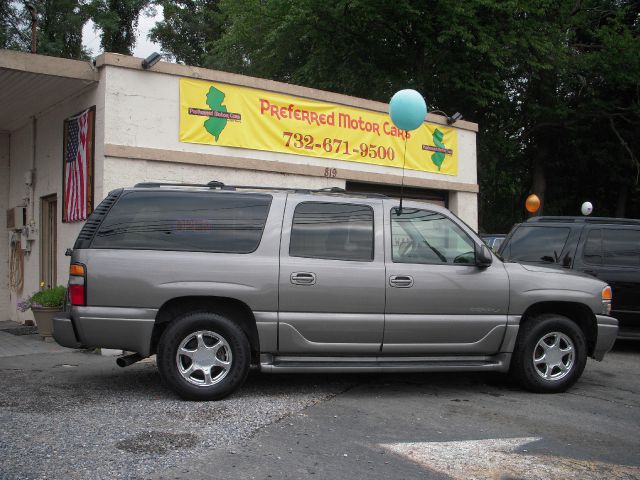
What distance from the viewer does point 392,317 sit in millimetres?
5930

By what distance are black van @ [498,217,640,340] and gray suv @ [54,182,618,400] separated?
2.65m

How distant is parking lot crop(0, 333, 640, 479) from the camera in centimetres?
410

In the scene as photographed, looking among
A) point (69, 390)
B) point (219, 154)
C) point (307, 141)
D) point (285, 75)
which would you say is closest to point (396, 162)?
point (307, 141)

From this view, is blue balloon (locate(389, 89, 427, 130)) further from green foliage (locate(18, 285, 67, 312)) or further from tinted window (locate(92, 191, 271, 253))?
green foliage (locate(18, 285, 67, 312))

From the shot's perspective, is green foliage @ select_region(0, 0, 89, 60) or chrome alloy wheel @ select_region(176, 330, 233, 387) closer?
chrome alloy wheel @ select_region(176, 330, 233, 387)

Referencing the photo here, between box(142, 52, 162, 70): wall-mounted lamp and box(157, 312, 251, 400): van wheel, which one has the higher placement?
box(142, 52, 162, 70): wall-mounted lamp

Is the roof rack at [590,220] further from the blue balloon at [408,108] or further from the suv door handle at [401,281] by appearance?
the suv door handle at [401,281]

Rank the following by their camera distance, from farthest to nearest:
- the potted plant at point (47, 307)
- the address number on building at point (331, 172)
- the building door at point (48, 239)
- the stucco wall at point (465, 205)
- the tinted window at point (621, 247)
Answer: the stucco wall at point (465, 205) < the address number on building at point (331, 172) < the building door at point (48, 239) < the potted plant at point (47, 307) < the tinted window at point (621, 247)

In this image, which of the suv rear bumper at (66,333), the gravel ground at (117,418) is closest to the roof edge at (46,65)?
the gravel ground at (117,418)

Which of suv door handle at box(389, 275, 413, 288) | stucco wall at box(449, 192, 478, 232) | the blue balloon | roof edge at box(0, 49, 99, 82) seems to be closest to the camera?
suv door handle at box(389, 275, 413, 288)

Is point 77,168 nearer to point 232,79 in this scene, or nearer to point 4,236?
point 232,79

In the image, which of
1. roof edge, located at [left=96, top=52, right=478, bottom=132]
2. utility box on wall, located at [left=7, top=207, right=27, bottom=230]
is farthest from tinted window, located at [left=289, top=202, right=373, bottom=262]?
utility box on wall, located at [left=7, top=207, right=27, bottom=230]

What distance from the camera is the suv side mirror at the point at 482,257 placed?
6.15 meters

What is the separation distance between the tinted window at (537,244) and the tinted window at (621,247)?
56cm
